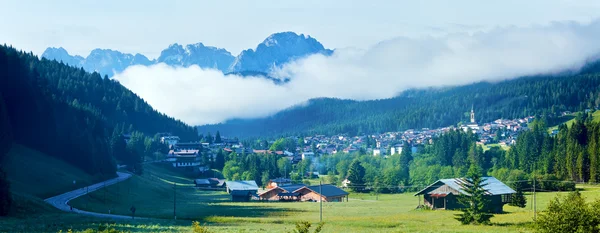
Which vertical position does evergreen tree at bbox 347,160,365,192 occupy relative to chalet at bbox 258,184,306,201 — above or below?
above

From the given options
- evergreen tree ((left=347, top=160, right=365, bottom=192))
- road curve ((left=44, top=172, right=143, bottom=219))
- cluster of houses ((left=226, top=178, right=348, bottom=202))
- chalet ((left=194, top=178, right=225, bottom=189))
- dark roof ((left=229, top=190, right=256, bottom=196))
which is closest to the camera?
road curve ((left=44, top=172, right=143, bottom=219))

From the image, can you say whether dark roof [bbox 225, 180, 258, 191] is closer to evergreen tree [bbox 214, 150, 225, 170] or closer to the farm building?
the farm building

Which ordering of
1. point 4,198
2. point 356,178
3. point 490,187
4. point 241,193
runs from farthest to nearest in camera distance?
point 356,178 < point 241,193 < point 490,187 < point 4,198

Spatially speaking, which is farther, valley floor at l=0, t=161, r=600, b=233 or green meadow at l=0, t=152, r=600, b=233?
green meadow at l=0, t=152, r=600, b=233

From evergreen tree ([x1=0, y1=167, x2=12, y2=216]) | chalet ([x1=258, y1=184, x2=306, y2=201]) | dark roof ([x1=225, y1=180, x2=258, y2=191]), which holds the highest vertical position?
evergreen tree ([x1=0, y1=167, x2=12, y2=216])

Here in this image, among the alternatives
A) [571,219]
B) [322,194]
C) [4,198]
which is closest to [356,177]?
[322,194]

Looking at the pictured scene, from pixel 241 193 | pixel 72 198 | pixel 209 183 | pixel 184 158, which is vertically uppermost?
pixel 184 158

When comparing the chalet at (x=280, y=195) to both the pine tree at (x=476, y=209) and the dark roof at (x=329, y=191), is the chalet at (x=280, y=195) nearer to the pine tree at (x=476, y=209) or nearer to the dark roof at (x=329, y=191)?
the dark roof at (x=329, y=191)

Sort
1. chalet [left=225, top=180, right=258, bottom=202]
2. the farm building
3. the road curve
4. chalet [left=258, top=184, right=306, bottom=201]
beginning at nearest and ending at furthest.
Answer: the road curve
the farm building
chalet [left=225, top=180, right=258, bottom=202]
chalet [left=258, top=184, right=306, bottom=201]

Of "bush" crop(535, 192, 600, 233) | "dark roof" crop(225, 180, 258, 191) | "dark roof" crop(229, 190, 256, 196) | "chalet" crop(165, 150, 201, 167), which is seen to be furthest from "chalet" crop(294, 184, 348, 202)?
"bush" crop(535, 192, 600, 233)

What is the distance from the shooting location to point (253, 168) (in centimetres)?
15025

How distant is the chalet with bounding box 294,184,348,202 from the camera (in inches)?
4247

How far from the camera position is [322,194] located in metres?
106

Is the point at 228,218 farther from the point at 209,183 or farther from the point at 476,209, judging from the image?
the point at 209,183
